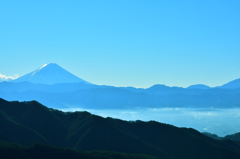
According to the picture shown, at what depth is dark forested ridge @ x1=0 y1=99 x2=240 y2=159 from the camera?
436 feet

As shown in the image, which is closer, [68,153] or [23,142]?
[68,153]

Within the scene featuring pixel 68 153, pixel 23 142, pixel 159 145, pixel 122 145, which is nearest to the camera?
pixel 68 153

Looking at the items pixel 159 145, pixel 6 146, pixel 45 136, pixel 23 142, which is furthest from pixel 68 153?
pixel 159 145

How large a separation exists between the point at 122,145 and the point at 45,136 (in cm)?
3829

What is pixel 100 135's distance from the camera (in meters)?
142

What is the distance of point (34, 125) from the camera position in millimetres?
149125

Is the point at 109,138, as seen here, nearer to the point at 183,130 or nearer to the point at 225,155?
the point at 183,130

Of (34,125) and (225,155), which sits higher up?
(34,125)

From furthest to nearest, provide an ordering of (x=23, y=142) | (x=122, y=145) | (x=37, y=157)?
(x=122, y=145)
(x=23, y=142)
(x=37, y=157)

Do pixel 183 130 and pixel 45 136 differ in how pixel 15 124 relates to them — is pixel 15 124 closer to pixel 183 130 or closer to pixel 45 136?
pixel 45 136

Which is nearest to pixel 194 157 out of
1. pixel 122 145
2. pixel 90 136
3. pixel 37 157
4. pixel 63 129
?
pixel 122 145

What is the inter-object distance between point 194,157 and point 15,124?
281 ft

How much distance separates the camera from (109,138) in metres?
141

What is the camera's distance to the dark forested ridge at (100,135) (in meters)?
133
